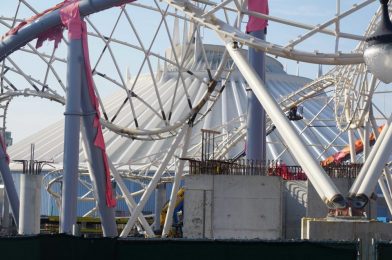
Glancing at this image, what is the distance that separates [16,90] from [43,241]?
80.2ft

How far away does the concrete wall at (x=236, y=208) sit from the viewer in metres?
26.3

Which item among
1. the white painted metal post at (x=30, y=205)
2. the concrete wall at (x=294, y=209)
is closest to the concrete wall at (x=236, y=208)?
the concrete wall at (x=294, y=209)

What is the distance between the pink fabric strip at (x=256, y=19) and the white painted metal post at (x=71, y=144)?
6532 millimetres

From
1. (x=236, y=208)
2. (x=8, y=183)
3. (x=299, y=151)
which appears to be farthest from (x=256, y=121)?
(x=299, y=151)

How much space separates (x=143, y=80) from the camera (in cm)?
9119

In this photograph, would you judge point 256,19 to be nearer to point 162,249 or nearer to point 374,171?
point 374,171

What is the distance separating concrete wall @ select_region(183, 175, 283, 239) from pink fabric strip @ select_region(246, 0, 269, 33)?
621 cm

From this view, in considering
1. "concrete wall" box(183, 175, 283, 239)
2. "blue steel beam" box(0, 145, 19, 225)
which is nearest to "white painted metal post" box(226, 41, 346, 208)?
"concrete wall" box(183, 175, 283, 239)

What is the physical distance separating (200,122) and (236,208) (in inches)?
1767

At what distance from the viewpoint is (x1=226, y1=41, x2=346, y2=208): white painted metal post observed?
19.2 metres

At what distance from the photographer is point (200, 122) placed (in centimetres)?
7119

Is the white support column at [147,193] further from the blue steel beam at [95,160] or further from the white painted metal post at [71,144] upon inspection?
the white painted metal post at [71,144]

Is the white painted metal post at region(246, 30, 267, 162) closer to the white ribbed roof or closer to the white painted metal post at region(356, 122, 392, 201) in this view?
the white painted metal post at region(356, 122, 392, 201)

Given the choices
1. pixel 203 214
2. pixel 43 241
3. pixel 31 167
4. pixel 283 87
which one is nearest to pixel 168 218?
pixel 31 167
